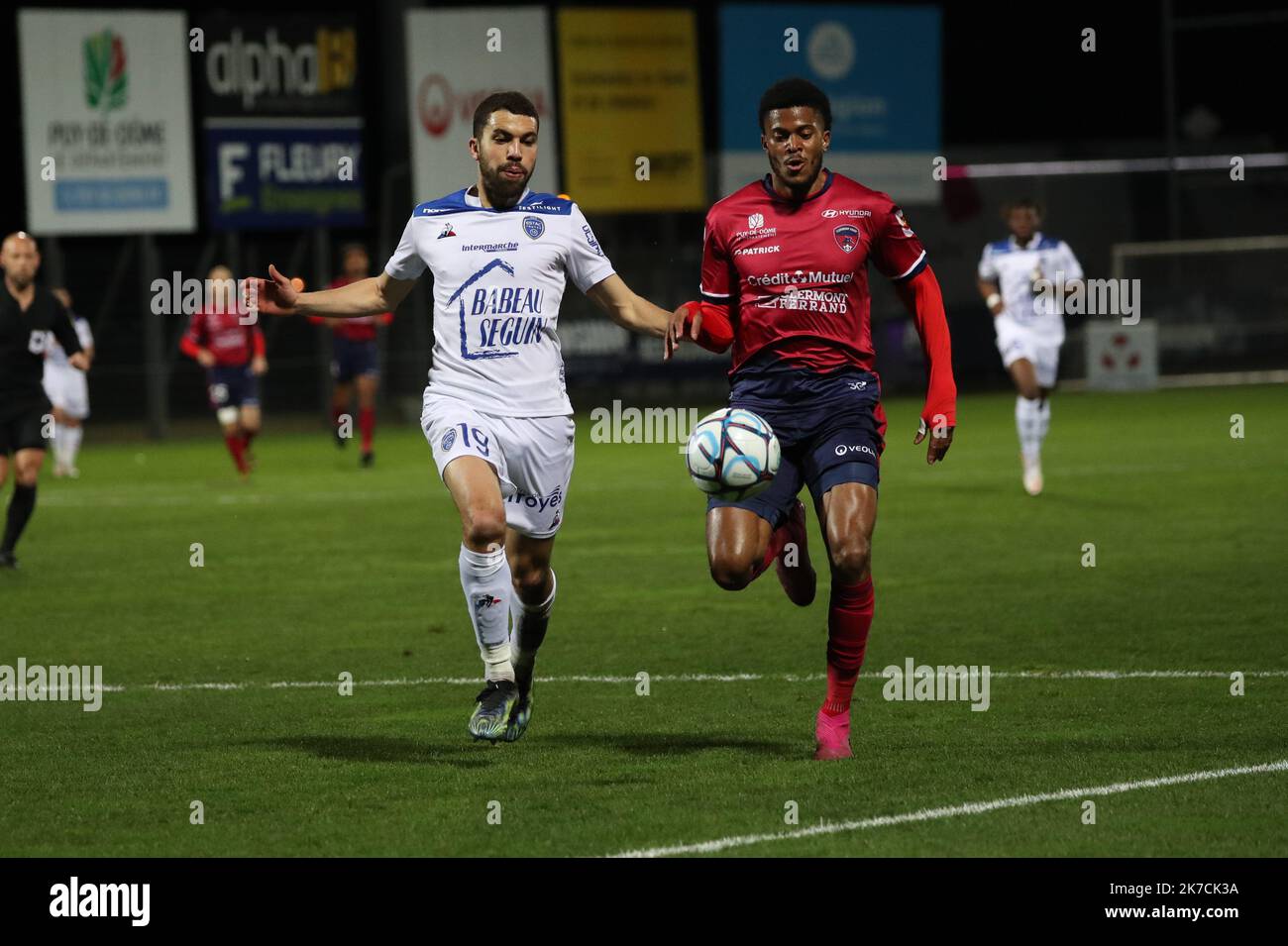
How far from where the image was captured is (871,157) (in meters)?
35.7

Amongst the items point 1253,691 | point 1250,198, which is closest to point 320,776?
point 1253,691

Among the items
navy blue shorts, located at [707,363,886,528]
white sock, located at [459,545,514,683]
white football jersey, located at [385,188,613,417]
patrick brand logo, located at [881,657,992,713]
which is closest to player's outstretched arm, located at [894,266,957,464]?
navy blue shorts, located at [707,363,886,528]

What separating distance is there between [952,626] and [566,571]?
11.9ft

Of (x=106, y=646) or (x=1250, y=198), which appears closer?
(x=106, y=646)

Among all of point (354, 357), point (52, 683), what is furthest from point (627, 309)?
point (354, 357)

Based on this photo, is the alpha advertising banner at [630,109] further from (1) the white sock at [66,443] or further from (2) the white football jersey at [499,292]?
(2) the white football jersey at [499,292]

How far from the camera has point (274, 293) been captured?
7.89m

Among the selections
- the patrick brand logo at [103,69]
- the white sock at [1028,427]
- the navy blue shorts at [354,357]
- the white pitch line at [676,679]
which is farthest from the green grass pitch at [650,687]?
the patrick brand logo at [103,69]

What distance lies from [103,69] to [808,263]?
25916mm

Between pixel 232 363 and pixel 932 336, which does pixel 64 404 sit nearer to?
pixel 232 363

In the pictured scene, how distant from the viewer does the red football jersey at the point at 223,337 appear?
22.4 metres

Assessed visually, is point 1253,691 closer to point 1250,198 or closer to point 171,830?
point 171,830

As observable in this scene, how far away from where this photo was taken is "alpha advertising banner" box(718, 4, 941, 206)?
34.8 metres

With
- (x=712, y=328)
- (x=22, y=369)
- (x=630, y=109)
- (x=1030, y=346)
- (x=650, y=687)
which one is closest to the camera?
(x=712, y=328)
